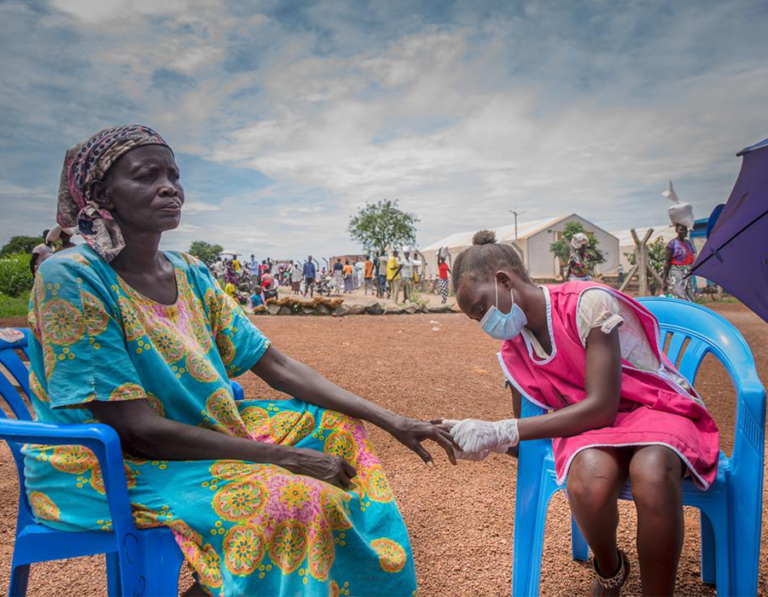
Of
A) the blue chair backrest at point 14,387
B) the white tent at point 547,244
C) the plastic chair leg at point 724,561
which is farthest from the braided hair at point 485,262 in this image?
the white tent at point 547,244

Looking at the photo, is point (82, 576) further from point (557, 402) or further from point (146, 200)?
point (557, 402)

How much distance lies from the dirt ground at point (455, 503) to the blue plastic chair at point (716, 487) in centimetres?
24

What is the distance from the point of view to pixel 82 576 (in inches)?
90.3

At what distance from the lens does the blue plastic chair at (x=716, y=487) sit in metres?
1.67

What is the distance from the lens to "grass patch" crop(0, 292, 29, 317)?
1162cm

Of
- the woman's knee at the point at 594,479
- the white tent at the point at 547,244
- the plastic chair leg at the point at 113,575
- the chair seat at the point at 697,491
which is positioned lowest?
the plastic chair leg at the point at 113,575

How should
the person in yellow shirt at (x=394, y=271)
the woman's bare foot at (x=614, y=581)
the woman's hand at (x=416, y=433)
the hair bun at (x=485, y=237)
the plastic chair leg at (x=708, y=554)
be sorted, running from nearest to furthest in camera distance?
the woman's bare foot at (x=614, y=581) < the woman's hand at (x=416, y=433) < the plastic chair leg at (x=708, y=554) < the hair bun at (x=485, y=237) < the person in yellow shirt at (x=394, y=271)

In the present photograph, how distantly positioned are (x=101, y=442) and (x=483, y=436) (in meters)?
1.19

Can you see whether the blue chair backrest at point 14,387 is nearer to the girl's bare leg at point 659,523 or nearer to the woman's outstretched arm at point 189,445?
the woman's outstretched arm at point 189,445

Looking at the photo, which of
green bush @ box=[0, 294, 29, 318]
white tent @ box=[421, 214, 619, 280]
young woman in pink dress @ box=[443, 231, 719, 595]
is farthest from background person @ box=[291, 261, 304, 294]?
young woman in pink dress @ box=[443, 231, 719, 595]

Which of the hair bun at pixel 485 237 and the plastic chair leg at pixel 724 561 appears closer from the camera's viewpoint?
the plastic chair leg at pixel 724 561

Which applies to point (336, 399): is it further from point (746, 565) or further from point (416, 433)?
point (746, 565)

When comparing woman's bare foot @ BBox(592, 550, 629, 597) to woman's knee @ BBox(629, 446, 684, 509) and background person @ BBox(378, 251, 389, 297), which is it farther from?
background person @ BBox(378, 251, 389, 297)

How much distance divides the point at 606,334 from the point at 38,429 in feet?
5.44
